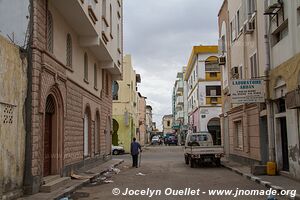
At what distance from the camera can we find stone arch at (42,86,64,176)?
A: 14.4 metres

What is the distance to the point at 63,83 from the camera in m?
15.3

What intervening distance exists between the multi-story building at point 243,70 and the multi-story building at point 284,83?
890mm

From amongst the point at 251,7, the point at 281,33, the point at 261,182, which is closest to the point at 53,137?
the point at 261,182

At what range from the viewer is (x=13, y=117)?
35.4 ft

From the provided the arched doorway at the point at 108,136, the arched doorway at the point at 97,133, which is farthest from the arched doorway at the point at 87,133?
the arched doorway at the point at 108,136

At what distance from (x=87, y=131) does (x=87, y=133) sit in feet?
0.34

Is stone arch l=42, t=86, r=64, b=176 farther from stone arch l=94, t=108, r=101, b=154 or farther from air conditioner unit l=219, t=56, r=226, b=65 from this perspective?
air conditioner unit l=219, t=56, r=226, b=65

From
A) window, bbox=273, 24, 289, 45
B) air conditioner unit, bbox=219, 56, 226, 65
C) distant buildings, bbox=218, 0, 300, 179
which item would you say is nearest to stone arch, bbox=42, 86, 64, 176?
distant buildings, bbox=218, 0, 300, 179

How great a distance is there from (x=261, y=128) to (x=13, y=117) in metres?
12.0

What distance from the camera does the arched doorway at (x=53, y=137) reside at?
1445cm

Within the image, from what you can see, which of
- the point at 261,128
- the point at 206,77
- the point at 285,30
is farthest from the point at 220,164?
the point at 206,77

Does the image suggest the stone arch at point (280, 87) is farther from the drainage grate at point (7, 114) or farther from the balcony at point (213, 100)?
the balcony at point (213, 100)

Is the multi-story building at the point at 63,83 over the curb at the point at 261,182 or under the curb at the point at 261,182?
over

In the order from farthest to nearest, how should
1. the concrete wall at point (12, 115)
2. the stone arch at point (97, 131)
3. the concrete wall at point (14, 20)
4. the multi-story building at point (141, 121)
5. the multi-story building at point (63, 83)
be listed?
the multi-story building at point (141, 121)
the stone arch at point (97, 131)
the multi-story building at point (63, 83)
the concrete wall at point (14, 20)
the concrete wall at point (12, 115)
